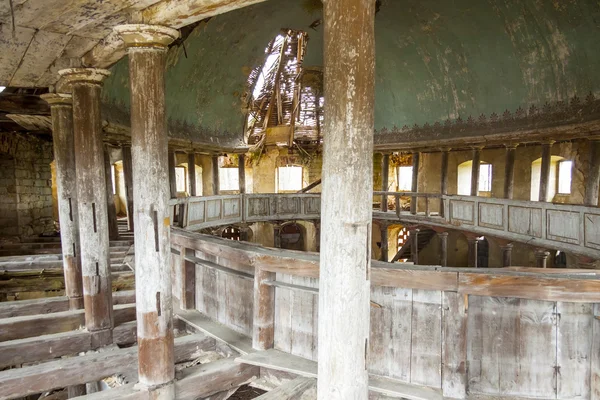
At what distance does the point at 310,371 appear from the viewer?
435 centimetres

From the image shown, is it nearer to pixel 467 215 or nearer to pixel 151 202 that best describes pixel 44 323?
pixel 151 202

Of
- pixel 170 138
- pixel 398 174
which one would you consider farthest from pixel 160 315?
pixel 398 174

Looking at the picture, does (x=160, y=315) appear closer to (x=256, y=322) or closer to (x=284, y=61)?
(x=256, y=322)

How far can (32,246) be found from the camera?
11023mm

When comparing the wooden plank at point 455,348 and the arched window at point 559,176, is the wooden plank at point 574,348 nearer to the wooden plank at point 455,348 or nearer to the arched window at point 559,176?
the wooden plank at point 455,348

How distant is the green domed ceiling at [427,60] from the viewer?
35.1ft

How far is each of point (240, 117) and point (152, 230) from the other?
14.2 metres

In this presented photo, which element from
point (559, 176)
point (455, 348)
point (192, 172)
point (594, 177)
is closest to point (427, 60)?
point (559, 176)

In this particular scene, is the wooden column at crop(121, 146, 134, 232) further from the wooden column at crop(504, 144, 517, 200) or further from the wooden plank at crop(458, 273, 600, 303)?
the wooden column at crop(504, 144, 517, 200)

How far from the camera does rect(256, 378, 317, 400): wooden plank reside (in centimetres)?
408

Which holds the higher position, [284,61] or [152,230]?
[284,61]

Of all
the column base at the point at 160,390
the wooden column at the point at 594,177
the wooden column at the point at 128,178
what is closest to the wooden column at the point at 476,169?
the wooden column at the point at 594,177

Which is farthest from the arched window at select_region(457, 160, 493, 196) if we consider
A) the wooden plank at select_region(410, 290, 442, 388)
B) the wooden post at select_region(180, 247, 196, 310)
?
the wooden plank at select_region(410, 290, 442, 388)

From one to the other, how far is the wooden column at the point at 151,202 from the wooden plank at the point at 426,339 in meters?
2.52
